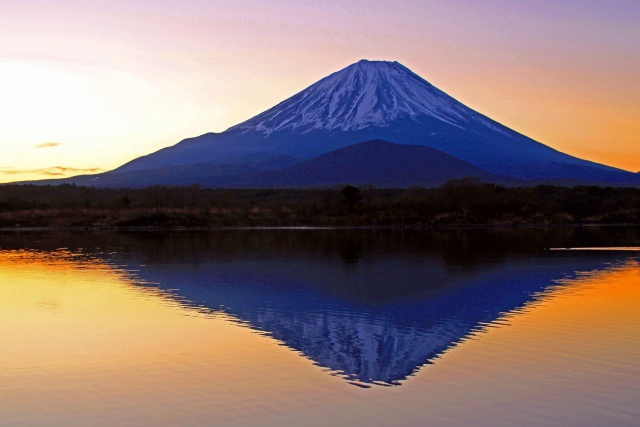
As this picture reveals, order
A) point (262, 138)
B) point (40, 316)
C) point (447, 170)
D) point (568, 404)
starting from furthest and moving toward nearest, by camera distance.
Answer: point (262, 138), point (447, 170), point (40, 316), point (568, 404)

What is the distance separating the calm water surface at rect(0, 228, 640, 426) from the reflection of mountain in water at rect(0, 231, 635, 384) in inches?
2.4

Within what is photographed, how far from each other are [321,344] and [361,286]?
6873 mm

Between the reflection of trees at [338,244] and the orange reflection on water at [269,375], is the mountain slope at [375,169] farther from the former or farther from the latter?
the orange reflection on water at [269,375]

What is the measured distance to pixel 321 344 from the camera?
12.3 metres

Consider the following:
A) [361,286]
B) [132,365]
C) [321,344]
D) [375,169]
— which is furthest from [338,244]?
[375,169]

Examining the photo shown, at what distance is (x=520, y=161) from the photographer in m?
174

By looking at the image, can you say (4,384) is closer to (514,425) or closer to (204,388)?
(204,388)

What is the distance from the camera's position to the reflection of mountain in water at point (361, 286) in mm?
12258

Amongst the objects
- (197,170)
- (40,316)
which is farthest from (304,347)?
(197,170)

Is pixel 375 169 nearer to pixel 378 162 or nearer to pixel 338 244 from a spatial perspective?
pixel 378 162

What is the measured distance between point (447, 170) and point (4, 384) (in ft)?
482

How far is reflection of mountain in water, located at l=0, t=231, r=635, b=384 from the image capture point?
12258 millimetres

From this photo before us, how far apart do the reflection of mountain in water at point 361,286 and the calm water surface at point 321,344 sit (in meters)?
0.06

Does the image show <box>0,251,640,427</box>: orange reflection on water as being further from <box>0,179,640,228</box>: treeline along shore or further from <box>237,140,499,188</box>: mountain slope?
<box>237,140,499,188</box>: mountain slope
